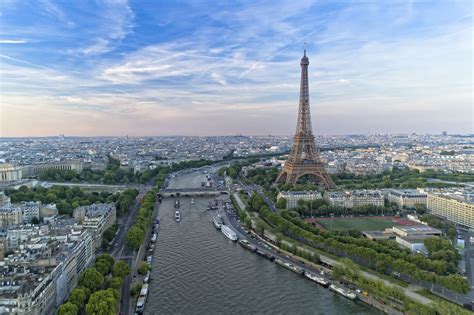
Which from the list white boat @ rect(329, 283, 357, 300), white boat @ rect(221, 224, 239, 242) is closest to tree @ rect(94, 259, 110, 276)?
white boat @ rect(221, 224, 239, 242)

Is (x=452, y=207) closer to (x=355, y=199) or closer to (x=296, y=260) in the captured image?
(x=355, y=199)

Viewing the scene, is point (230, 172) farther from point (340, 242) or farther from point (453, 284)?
Answer: point (453, 284)

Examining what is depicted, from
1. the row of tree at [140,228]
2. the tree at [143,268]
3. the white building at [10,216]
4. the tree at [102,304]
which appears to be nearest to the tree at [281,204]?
the row of tree at [140,228]

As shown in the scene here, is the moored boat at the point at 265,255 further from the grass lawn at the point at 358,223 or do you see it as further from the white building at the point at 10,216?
the white building at the point at 10,216

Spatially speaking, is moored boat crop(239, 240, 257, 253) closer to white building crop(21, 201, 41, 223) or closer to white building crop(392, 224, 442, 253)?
white building crop(392, 224, 442, 253)

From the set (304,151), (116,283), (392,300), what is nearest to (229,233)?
(116,283)

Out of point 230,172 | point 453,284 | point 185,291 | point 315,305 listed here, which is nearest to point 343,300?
point 315,305
